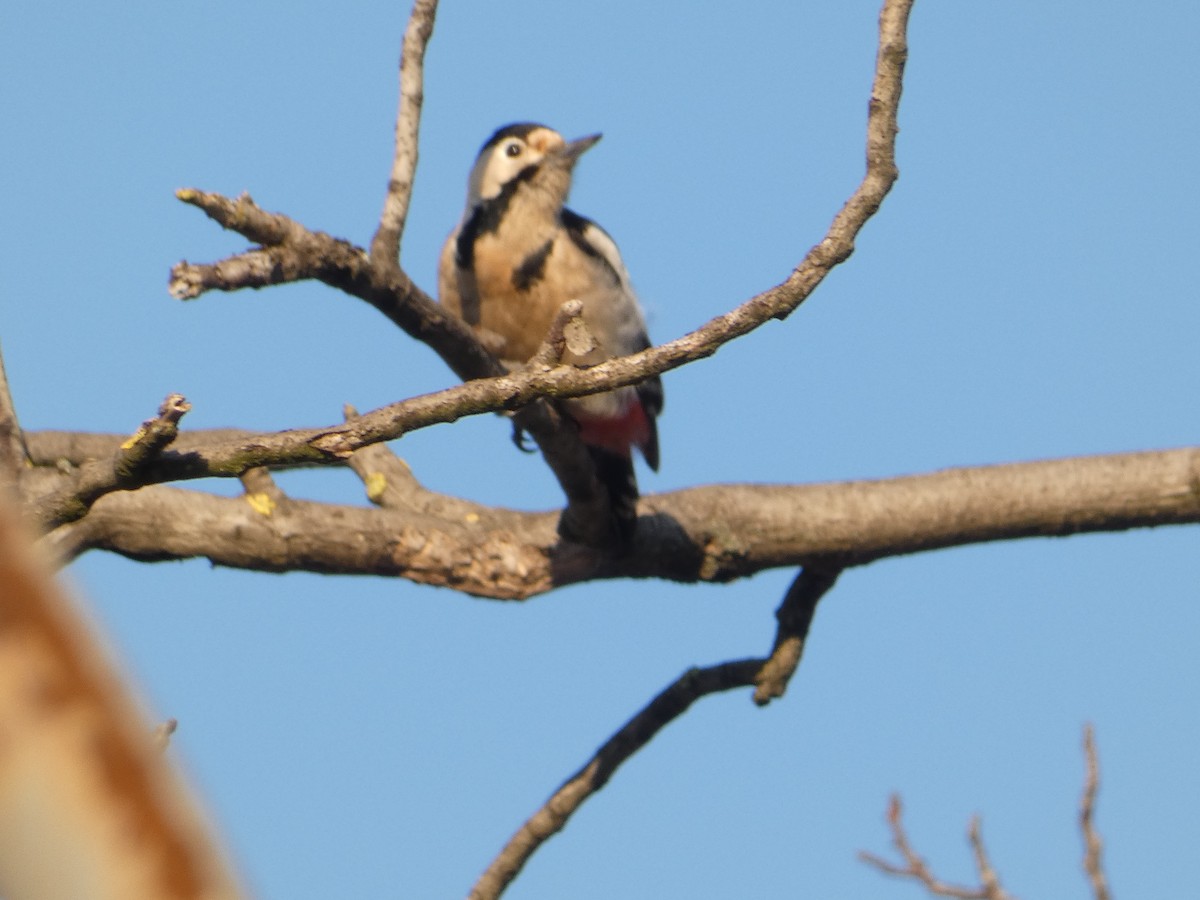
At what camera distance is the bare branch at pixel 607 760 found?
4.29 m

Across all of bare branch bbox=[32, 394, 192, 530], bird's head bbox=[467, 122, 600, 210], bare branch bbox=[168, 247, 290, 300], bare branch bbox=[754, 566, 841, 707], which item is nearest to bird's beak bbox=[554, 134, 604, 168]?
bird's head bbox=[467, 122, 600, 210]

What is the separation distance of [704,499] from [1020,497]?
37.2 inches

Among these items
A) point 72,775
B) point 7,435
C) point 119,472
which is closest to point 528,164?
point 7,435

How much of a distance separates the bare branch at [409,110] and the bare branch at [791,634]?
1.95 metres

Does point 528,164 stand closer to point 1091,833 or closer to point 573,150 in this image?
point 573,150

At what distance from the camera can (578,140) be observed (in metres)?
5.67

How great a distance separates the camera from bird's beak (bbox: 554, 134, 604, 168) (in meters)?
5.59

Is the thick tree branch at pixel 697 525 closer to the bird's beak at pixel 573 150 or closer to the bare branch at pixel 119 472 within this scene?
the bird's beak at pixel 573 150

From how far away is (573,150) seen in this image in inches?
221

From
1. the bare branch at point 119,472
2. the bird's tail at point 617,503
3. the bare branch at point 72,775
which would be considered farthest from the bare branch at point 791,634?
the bare branch at point 72,775

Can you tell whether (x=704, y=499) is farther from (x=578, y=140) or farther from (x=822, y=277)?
(x=822, y=277)

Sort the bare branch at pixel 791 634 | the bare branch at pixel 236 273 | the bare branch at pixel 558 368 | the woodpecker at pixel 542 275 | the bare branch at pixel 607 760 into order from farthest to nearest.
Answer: the woodpecker at pixel 542 275 < the bare branch at pixel 791 634 < the bare branch at pixel 607 760 < the bare branch at pixel 236 273 < the bare branch at pixel 558 368

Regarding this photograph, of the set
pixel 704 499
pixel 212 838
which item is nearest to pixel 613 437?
pixel 704 499

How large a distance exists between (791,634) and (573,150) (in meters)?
2.03
